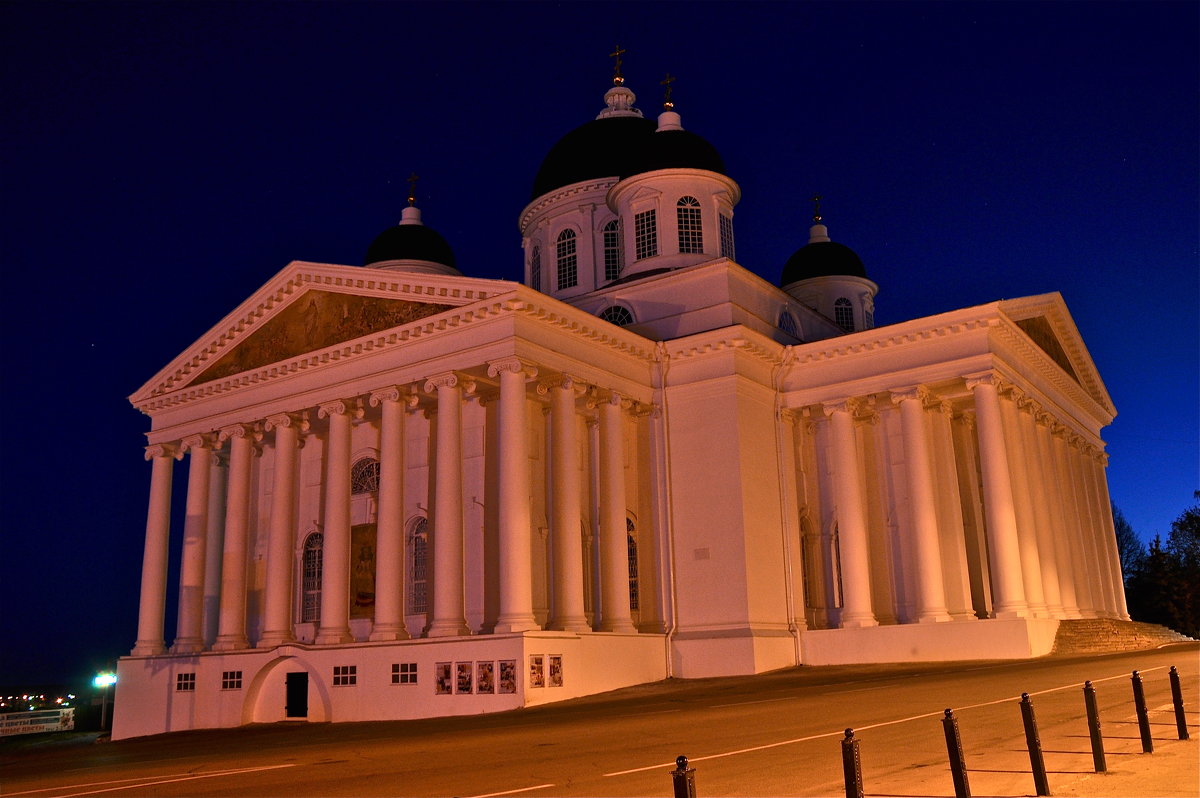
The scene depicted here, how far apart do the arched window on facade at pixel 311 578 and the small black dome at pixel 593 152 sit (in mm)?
15158

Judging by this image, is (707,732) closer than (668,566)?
Yes

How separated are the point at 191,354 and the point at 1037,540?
2441 cm

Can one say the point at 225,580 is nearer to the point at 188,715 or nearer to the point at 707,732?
the point at 188,715

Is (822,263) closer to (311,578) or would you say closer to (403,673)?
(311,578)

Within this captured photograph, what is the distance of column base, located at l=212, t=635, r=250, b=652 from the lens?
28.6 meters

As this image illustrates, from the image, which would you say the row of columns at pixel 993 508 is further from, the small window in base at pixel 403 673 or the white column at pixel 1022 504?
the small window in base at pixel 403 673

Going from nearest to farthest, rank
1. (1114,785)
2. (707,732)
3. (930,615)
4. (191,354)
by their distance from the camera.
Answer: (1114,785)
(707,732)
(930,615)
(191,354)

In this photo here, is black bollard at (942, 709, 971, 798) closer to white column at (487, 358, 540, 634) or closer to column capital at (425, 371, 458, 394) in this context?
white column at (487, 358, 540, 634)

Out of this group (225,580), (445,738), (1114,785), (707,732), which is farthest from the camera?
(225,580)

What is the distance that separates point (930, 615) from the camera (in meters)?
27.2

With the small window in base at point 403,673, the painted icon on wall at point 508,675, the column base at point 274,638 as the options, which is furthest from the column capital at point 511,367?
the column base at point 274,638

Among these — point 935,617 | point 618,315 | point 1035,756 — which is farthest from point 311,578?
point 1035,756

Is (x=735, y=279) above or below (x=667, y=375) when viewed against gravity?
above

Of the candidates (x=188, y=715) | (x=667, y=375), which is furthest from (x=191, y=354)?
(x=667, y=375)
